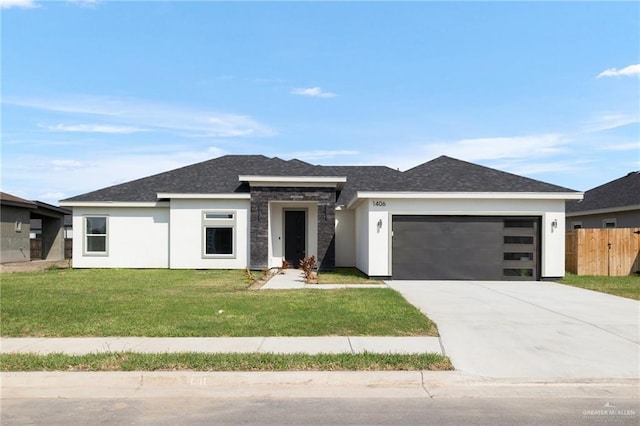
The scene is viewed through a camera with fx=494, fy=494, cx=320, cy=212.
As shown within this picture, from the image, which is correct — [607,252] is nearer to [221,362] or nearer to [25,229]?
[221,362]

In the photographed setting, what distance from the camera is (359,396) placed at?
18.3ft

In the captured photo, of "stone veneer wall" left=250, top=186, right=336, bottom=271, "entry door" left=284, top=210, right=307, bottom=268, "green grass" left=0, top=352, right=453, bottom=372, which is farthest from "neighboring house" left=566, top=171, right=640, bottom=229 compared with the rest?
"green grass" left=0, top=352, right=453, bottom=372

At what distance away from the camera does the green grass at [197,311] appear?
830 cm

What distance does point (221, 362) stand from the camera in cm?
637

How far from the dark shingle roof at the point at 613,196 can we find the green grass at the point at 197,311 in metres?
17.4

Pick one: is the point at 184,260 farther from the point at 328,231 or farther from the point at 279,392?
the point at 279,392

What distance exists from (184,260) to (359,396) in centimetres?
1627

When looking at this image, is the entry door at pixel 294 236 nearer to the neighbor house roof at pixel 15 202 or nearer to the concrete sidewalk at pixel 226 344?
the concrete sidewalk at pixel 226 344

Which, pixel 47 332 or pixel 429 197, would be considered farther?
pixel 429 197

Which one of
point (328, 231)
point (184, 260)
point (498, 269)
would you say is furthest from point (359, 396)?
point (184, 260)

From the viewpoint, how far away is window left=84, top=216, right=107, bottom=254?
70.3 ft

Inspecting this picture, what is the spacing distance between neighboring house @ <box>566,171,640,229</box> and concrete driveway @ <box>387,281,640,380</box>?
1209cm

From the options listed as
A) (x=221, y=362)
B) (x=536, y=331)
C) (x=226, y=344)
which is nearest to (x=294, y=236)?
(x=536, y=331)

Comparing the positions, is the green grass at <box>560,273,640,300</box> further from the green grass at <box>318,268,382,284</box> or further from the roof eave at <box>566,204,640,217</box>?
the green grass at <box>318,268,382,284</box>
